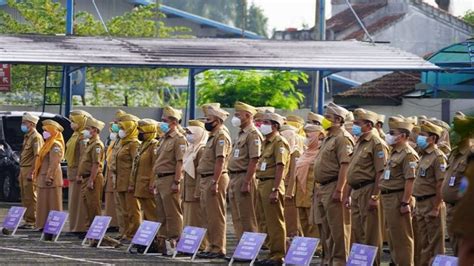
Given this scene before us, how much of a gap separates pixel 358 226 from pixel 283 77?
87.3 feet

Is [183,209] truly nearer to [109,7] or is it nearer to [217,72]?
[217,72]

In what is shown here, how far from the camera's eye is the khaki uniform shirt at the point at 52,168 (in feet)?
69.6

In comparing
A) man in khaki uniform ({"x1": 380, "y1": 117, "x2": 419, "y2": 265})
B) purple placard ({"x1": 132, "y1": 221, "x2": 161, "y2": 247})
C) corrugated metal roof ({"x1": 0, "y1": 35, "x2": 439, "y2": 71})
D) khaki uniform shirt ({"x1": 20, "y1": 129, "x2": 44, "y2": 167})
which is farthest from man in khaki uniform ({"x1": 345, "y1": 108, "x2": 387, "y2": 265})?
corrugated metal roof ({"x1": 0, "y1": 35, "x2": 439, "y2": 71})

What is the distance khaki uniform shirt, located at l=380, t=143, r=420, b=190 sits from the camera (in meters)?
15.1

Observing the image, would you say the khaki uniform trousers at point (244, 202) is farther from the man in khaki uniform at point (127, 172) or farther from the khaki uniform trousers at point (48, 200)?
the khaki uniform trousers at point (48, 200)

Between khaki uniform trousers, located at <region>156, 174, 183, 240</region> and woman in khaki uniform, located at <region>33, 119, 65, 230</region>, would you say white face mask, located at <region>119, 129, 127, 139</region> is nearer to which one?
woman in khaki uniform, located at <region>33, 119, 65, 230</region>

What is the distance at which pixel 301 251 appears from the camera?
1593cm

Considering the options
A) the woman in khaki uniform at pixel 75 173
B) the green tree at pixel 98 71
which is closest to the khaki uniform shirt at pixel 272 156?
the woman in khaki uniform at pixel 75 173

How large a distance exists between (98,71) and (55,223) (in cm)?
2767

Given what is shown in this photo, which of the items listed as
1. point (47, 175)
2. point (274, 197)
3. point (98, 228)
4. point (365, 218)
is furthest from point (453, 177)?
point (47, 175)

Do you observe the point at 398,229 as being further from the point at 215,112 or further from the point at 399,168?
the point at 215,112

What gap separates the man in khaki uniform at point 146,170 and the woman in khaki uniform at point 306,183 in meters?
2.01

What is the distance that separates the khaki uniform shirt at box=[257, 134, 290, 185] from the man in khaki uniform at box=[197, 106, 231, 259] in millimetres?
627

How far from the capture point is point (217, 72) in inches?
1756
